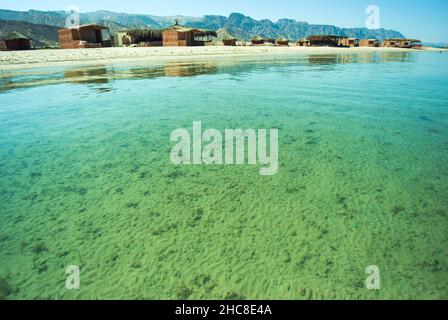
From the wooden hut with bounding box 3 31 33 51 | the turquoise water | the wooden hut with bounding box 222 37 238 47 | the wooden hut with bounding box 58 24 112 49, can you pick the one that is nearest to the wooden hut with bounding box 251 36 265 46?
the wooden hut with bounding box 222 37 238 47

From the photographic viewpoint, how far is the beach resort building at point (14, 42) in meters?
33.5

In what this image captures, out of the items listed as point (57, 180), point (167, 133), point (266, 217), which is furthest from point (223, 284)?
point (167, 133)

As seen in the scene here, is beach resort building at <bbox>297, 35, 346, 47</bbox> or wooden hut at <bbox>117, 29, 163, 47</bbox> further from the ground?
beach resort building at <bbox>297, 35, 346, 47</bbox>

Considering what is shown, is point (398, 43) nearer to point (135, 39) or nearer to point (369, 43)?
point (369, 43)

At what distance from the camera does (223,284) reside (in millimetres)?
2791

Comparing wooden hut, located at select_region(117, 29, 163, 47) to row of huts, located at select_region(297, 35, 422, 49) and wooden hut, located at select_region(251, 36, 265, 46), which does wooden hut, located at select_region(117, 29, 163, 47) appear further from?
row of huts, located at select_region(297, 35, 422, 49)

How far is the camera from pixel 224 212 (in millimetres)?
3973

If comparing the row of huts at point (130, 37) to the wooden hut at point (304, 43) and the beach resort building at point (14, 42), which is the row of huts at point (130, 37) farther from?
the wooden hut at point (304, 43)

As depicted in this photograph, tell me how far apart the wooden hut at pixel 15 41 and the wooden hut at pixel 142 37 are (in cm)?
1390

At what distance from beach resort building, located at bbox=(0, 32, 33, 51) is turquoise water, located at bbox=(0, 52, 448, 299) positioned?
3474 cm

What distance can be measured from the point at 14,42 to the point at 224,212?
43253 millimetres

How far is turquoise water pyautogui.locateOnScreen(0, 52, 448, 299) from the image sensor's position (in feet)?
9.25

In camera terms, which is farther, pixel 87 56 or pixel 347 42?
pixel 347 42

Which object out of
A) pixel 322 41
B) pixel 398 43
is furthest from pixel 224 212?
pixel 398 43
